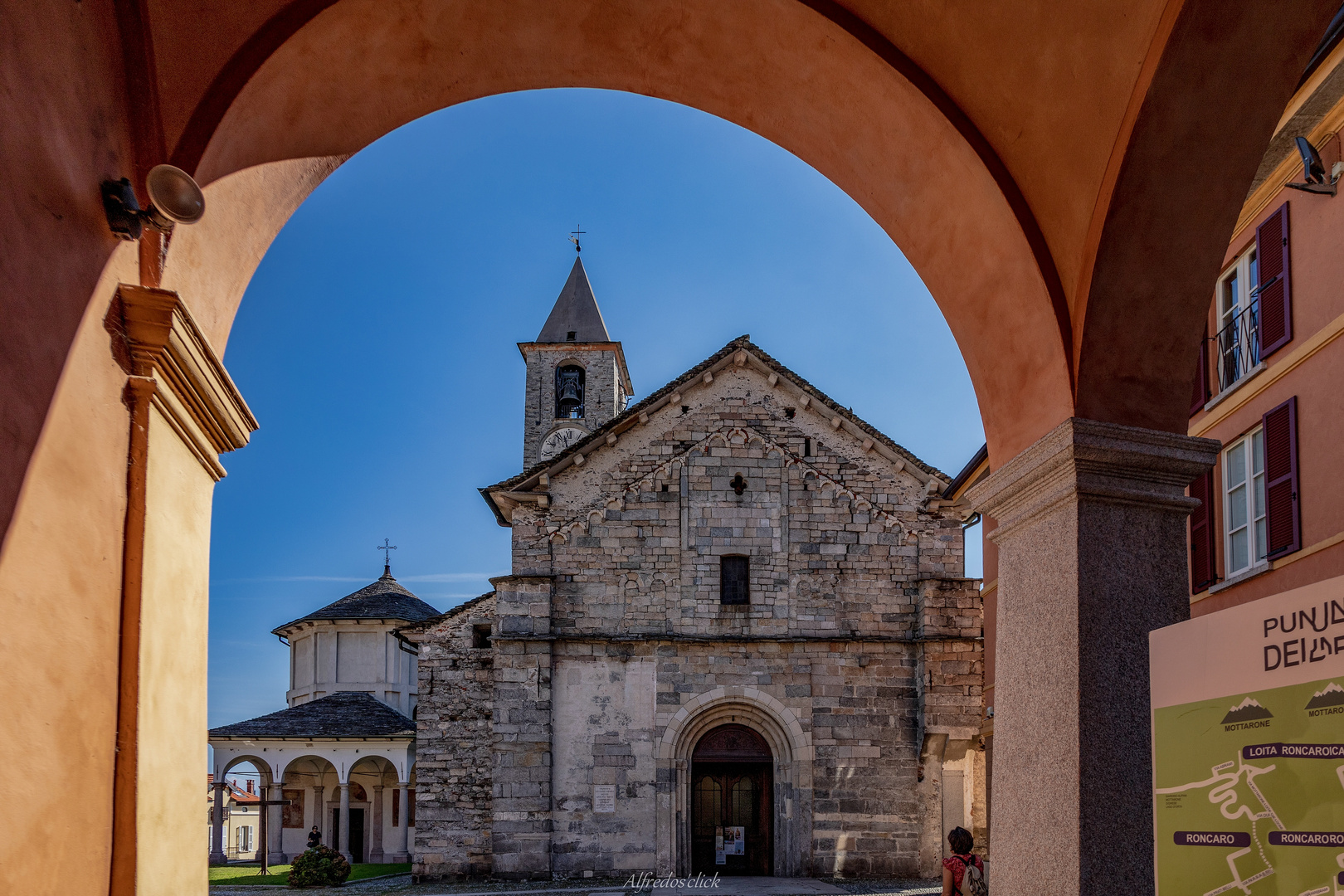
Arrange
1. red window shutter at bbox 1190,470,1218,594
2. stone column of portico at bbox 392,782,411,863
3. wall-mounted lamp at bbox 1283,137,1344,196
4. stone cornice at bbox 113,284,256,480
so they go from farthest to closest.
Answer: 1. stone column of portico at bbox 392,782,411,863
2. red window shutter at bbox 1190,470,1218,594
3. wall-mounted lamp at bbox 1283,137,1344,196
4. stone cornice at bbox 113,284,256,480

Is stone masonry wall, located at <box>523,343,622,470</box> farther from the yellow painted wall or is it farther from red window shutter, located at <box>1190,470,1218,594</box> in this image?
the yellow painted wall

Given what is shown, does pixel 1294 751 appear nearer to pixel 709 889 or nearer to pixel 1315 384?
pixel 1315 384

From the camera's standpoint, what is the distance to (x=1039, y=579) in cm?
415

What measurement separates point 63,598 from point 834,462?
55.6ft

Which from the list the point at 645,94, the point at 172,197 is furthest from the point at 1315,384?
the point at 172,197

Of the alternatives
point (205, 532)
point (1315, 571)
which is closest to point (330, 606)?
point (1315, 571)

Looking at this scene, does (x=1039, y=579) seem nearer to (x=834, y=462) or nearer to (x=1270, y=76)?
(x=1270, y=76)

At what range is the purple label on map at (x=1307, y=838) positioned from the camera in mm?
2523

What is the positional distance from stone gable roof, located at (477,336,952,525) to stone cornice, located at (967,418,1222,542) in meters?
15.0

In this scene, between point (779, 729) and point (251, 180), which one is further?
point (779, 729)

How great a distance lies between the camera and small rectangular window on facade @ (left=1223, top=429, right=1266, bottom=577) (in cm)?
1099

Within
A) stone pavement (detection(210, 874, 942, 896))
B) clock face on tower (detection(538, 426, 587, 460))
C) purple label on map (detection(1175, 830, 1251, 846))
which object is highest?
clock face on tower (detection(538, 426, 587, 460))

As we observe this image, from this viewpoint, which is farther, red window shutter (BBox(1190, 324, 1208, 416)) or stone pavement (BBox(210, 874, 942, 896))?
stone pavement (BBox(210, 874, 942, 896))

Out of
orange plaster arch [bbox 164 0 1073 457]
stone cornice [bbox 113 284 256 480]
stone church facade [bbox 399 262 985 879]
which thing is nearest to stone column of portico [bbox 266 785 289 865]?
stone church facade [bbox 399 262 985 879]
